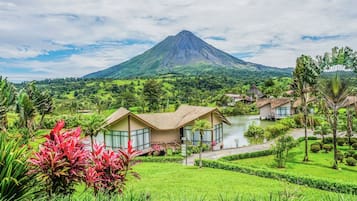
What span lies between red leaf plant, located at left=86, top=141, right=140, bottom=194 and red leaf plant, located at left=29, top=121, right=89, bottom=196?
1.07ft

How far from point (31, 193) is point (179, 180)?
32.9 ft

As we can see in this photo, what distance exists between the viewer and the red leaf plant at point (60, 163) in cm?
451

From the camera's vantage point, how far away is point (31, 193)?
418cm

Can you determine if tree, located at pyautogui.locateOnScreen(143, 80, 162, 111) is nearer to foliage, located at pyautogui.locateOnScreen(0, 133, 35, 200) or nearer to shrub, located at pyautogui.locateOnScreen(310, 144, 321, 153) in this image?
shrub, located at pyautogui.locateOnScreen(310, 144, 321, 153)

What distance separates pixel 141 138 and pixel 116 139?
1783 mm

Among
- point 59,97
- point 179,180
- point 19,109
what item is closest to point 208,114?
point 179,180

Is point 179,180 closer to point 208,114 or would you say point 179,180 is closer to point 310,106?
point 208,114

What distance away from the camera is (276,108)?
1778 inches

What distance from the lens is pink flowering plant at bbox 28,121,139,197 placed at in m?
4.52

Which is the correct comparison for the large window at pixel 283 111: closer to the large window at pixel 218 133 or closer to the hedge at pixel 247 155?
the large window at pixel 218 133

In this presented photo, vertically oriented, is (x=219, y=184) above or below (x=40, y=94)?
below

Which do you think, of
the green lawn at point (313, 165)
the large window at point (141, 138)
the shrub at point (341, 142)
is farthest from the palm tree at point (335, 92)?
the large window at point (141, 138)

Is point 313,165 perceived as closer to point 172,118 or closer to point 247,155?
point 247,155

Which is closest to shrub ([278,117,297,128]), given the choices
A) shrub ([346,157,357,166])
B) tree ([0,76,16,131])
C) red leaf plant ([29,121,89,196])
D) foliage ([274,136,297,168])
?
shrub ([346,157,357,166])
